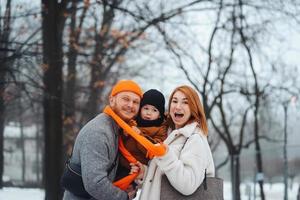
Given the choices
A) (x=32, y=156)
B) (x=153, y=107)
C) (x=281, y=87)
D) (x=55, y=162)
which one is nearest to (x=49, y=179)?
(x=55, y=162)

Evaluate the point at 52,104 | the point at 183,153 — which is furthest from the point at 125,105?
the point at 52,104

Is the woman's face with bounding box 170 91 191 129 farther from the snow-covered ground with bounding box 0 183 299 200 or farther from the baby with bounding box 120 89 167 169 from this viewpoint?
the snow-covered ground with bounding box 0 183 299 200

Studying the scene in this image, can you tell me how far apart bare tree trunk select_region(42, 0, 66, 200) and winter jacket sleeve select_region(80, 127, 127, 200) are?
6690 millimetres

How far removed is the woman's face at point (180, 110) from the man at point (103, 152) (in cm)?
32

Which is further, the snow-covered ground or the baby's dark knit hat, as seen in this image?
the snow-covered ground

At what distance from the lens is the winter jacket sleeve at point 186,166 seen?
123 inches

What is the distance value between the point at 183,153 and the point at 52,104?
7193mm

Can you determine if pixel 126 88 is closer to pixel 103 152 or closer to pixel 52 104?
pixel 103 152

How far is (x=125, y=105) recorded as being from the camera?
3.61 m

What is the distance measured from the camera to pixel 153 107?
385 cm

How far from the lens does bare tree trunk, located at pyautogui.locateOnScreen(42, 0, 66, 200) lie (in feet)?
32.7

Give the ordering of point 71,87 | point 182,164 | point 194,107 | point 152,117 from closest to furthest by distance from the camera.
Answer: point 182,164, point 194,107, point 152,117, point 71,87

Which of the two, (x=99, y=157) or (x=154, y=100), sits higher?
(x=154, y=100)

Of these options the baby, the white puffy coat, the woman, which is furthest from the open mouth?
the baby
